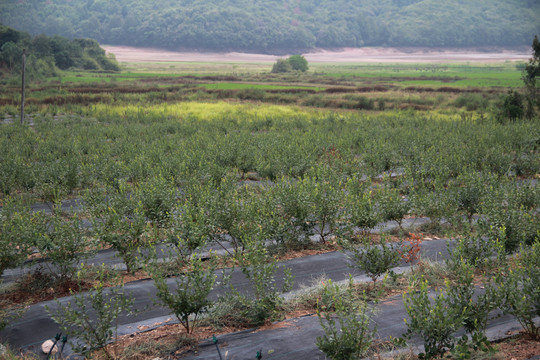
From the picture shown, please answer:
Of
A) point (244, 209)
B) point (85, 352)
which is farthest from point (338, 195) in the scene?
point (85, 352)

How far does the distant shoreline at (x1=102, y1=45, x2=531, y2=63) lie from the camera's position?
164500 mm

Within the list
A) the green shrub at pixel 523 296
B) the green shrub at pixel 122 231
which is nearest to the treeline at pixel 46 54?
the green shrub at pixel 122 231

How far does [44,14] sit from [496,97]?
637 feet

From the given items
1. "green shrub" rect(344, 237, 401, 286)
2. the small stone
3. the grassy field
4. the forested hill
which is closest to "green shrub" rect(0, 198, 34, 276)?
the grassy field

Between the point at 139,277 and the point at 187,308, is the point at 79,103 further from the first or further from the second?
the point at 187,308

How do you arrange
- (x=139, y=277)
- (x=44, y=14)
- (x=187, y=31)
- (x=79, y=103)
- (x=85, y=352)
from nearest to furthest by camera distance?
(x=85, y=352), (x=139, y=277), (x=79, y=103), (x=187, y=31), (x=44, y=14)

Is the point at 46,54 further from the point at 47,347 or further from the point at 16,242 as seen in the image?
the point at 47,347

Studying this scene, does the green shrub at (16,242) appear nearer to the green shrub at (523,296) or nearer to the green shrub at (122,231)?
the green shrub at (122,231)

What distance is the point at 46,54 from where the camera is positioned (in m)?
74.5

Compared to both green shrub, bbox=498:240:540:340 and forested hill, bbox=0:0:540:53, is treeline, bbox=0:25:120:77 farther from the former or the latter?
forested hill, bbox=0:0:540:53

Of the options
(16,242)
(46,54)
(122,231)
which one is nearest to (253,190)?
(122,231)

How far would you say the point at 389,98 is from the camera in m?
38.3

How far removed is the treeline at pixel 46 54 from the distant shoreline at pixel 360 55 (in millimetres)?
68012

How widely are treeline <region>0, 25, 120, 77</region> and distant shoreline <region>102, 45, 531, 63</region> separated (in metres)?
68.0
